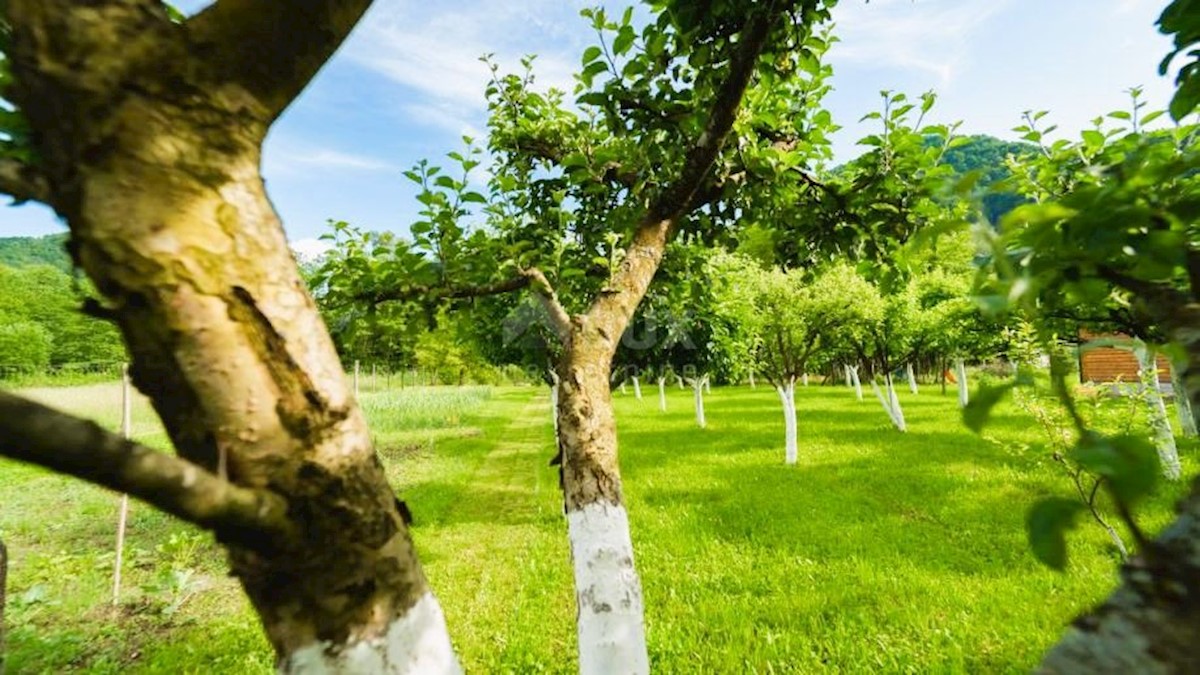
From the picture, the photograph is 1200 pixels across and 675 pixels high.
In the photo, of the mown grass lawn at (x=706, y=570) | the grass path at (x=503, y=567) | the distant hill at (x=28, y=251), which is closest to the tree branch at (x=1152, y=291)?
the mown grass lawn at (x=706, y=570)

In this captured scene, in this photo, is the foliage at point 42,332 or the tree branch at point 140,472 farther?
the foliage at point 42,332

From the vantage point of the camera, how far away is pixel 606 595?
2.56m

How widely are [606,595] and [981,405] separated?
2.16 metres

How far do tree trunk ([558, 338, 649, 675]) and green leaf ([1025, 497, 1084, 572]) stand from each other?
1955 mm

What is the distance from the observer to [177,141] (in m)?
1.05

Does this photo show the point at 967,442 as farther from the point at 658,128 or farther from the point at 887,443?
the point at 658,128

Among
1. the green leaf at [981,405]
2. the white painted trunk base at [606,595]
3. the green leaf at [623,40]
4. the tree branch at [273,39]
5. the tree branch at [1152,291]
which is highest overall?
the green leaf at [623,40]

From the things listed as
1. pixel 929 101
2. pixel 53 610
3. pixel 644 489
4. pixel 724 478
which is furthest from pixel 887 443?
pixel 53 610

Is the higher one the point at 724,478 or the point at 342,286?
the point at 342,286

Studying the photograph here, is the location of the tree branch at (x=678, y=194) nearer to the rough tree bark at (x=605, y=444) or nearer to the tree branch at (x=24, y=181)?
the rough tree bark at (x=605, y=444)

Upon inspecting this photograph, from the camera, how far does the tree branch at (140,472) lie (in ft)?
2.43

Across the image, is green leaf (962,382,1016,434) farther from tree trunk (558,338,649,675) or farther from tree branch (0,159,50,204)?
tree trunk (558,338,649,675)

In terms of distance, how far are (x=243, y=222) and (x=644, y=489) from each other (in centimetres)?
1296

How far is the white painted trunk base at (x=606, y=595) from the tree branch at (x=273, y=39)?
6.85 ft
